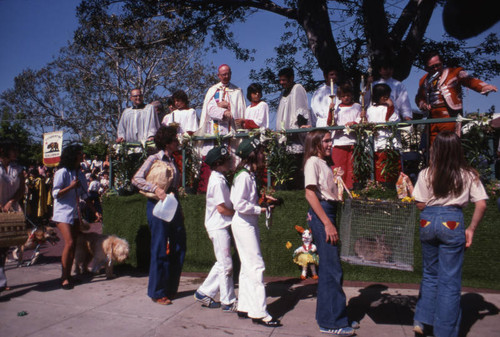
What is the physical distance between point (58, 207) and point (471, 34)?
19.5 feet

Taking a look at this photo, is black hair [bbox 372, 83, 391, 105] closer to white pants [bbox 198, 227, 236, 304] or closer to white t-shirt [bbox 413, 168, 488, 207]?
white t-shirt [bbox 413, 168, 488, 207]

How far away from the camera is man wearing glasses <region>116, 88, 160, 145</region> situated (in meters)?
8.25

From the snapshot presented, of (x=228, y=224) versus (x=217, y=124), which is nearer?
(x=228, y=224)

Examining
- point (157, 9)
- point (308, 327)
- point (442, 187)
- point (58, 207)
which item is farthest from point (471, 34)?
point (157, 9)

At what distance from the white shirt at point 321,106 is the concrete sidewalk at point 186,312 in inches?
105

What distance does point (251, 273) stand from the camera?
4.39 m

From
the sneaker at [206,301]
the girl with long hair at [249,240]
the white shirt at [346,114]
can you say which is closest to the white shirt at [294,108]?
the white shirt at [346,114]

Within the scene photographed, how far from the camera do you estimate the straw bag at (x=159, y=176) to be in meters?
5.23

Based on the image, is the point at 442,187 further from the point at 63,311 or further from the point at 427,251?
the point at 63,311

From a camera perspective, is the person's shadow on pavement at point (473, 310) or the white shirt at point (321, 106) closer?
the person's shadow on pavement at point (473, 310)

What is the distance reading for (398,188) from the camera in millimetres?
5508

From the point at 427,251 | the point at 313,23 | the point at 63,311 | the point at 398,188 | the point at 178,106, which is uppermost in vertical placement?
the point at 313,23

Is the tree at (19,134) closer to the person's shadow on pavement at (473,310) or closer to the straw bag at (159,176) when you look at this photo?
the straw bag at (159,176)

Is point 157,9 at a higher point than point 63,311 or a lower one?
higher
